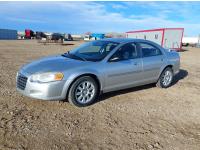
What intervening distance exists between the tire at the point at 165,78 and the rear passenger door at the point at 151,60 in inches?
11.4

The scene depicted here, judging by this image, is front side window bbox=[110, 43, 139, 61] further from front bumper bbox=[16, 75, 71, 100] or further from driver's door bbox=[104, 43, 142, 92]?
front bumper bbox=[16, 75, 71, 100]

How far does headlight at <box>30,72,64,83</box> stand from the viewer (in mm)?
4781

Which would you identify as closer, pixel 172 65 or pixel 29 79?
pixel 29 79

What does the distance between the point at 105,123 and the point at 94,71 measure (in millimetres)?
1305

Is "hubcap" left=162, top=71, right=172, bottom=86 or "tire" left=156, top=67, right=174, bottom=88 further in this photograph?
"hubcap" left=162, top=71, right=172, bottom=86

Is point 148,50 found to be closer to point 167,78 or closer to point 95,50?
point 167,78

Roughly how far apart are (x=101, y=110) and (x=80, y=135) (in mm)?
1268

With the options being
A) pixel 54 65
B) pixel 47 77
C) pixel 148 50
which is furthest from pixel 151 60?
pixel 47 77

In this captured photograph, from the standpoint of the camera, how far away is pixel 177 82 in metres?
8.14

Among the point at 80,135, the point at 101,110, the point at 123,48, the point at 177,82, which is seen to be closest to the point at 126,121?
the point at 101,110

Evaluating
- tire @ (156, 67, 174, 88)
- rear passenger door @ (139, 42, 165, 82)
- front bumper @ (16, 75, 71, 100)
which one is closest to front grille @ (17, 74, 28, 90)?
front bumper @ (16, 75, 71, 100)

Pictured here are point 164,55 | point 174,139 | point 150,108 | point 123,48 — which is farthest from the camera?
point 164,55

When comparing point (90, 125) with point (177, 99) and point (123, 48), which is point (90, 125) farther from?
point (177, 99)

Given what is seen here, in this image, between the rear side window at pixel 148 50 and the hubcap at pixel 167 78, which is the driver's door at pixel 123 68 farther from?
the hubcap at pixel 167 78
